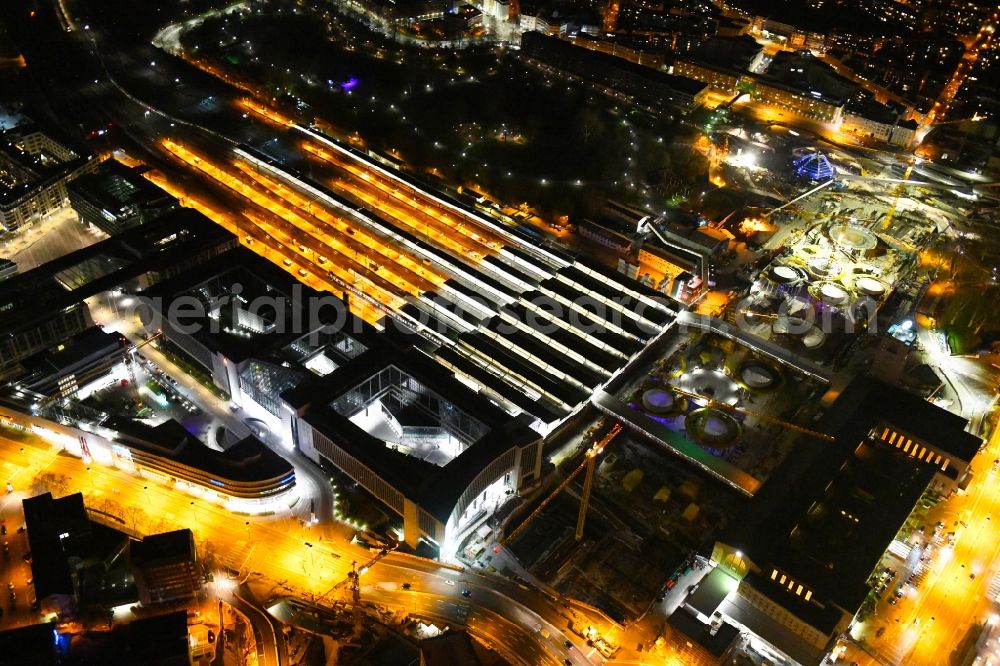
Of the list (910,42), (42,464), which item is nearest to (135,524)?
(42,464)

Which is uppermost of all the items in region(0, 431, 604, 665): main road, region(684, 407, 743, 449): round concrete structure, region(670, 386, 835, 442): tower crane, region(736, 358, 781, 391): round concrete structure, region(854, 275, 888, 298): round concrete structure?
region(854, 275, 888, 298): round concrete structure

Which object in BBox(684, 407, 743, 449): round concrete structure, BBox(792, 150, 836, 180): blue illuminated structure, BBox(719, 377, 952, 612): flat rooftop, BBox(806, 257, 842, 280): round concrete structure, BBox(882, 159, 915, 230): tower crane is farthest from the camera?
BBox(792, 150, 836, 180): blue illuminated structure

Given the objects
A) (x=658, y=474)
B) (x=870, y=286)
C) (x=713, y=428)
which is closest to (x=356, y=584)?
(x=658, y=474)

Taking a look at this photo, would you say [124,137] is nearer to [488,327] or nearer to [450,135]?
[450,135]

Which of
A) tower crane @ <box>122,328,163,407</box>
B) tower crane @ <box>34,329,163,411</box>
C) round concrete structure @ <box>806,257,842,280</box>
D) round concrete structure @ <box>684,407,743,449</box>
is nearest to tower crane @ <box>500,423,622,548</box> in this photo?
round concrete structure @ <box>684,407,743,449</box>

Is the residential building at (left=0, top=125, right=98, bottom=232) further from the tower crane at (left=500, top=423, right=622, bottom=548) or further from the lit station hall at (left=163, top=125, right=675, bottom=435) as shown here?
the tower crane at (left=500, top=423, right=622, bottom=548)

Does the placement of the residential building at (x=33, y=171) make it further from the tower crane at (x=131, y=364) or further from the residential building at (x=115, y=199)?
the tower crane at (x=131, y=364)
